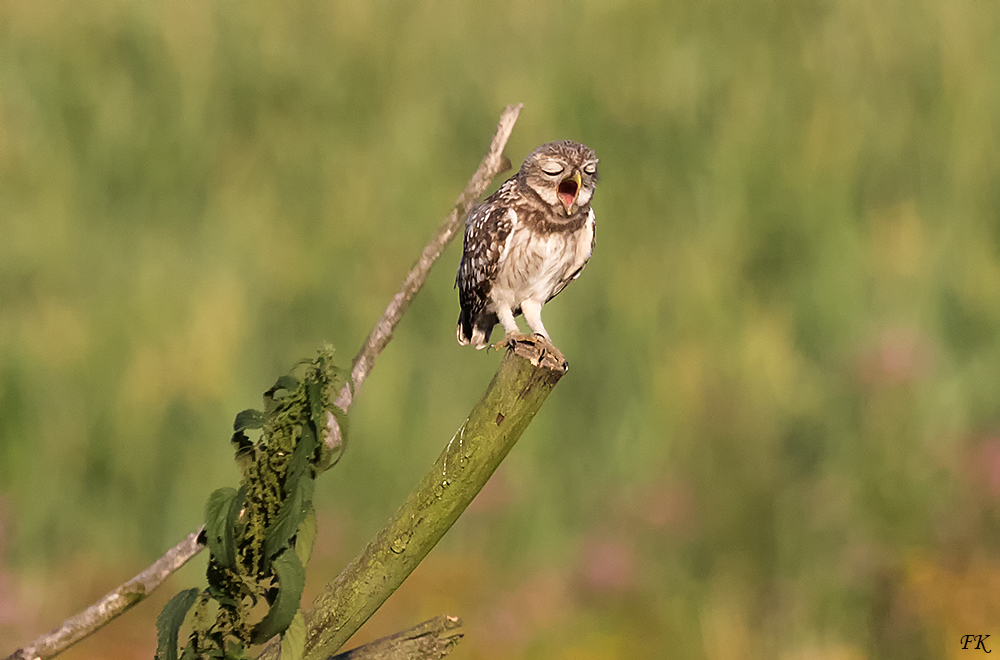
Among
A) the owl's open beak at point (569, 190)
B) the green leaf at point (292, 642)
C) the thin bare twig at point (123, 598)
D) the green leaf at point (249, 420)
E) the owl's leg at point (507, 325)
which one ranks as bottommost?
the green leaf at point (292, 642)

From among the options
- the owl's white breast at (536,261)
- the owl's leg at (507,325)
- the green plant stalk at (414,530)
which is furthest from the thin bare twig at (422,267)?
the owl's white breast at (536,261)

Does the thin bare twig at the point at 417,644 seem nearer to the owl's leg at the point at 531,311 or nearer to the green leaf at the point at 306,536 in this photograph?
the green leaf at the point at 306,536

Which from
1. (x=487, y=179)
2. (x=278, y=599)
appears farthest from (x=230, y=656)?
(x=487, y=179)

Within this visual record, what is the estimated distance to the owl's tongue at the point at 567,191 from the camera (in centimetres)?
264

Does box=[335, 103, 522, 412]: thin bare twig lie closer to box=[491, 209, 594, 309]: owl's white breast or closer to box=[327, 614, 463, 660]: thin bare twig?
box=[327, 614, 463, 660]: thin bare twig

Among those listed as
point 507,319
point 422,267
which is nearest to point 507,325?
point 507,319

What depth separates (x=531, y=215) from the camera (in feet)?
9.27

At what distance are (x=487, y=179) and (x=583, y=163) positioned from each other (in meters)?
1.14

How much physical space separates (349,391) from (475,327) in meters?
1.78

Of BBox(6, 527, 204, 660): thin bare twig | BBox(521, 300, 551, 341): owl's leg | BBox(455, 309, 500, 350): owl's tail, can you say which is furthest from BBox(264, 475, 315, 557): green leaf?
BBox(455, 309, 500, 350): owl's tail

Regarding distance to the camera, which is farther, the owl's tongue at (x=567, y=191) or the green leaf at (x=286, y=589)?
the owl's tongue at (x=567, y=191)

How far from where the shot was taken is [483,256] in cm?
288

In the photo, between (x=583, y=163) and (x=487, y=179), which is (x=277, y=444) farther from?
(x=583, y=163)

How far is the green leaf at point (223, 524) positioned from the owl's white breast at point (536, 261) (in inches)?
70.7
